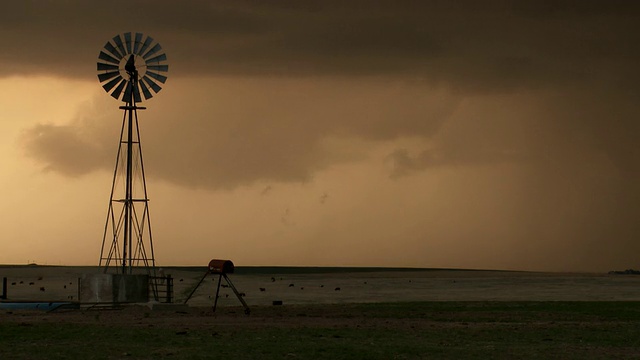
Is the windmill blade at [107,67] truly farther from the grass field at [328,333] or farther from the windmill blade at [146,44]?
the grass field at [328,333]

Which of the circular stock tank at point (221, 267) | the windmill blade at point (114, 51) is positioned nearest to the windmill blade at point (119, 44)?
the windmill blade at point (114, 51)

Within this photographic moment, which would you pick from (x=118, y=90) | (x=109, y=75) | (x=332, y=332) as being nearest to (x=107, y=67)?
(x=109, y=75)

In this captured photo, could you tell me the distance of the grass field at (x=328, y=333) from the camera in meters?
29.4

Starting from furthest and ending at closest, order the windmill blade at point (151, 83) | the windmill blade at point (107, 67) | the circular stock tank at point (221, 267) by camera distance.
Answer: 1. the windmill blade at point (151, 83)
2. the windmill blade at point (107, 67)
3. the circular stock tank at point (221, 267)

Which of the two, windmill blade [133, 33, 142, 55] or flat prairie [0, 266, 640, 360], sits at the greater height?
windmill blade [133, 33, 142, 55]

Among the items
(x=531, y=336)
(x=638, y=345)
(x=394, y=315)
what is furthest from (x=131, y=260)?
(x=638, y=345)

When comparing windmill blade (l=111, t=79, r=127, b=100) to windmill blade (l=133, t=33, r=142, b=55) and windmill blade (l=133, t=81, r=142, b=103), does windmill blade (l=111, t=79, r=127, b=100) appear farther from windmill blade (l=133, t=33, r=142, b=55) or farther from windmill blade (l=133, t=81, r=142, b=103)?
windmill blade (l=133, t=33, r=142, b=55)

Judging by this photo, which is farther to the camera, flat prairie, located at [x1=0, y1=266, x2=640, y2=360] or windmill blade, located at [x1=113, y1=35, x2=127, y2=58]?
windmill blade, located at [x1=113, y1=35, x2=127, y2=58]

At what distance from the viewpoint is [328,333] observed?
116ft

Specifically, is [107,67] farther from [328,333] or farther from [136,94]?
[328,333]

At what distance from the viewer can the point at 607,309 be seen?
5038 cm

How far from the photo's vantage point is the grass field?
29406 millimetres

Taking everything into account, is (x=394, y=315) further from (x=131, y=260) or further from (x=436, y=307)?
(x=131, y=260)

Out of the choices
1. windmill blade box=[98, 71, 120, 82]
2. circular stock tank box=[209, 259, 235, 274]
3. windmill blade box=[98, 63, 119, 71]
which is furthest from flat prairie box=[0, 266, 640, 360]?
windmill blade box=[98, 63, 119, 71]
